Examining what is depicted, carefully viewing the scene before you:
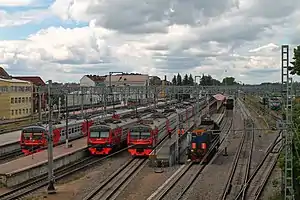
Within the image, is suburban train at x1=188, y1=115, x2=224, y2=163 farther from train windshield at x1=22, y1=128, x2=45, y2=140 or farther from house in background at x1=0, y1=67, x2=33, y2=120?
house in background at x1=0, y1=67, x2=33, y2=120

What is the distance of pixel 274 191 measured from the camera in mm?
26688

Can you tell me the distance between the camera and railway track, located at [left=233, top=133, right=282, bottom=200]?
25.6 meters

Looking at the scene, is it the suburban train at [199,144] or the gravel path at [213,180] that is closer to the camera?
the gravel path at [213,180]

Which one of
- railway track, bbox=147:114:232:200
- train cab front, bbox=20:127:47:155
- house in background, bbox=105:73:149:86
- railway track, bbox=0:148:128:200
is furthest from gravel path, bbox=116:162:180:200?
house in background, bbox=105:73:149:86

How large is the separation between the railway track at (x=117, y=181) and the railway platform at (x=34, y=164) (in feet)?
15.1

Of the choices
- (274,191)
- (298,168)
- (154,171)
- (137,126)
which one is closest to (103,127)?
(137,126)

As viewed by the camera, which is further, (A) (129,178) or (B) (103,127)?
(B) (103,127)

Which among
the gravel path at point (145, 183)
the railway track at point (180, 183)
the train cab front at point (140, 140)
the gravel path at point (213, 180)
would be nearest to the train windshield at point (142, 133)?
the train cab front at point (140, 140)

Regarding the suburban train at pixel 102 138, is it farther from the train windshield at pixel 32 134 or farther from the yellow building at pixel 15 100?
the yellow building at pixel 15 100

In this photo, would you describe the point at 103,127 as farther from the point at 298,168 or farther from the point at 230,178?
the point at 298,168

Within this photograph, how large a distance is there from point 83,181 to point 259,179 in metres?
11.3

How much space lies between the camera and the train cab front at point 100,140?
1519 inches

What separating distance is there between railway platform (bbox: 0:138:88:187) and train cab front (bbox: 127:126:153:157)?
14.8 feet

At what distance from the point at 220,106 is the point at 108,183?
7420 cm
